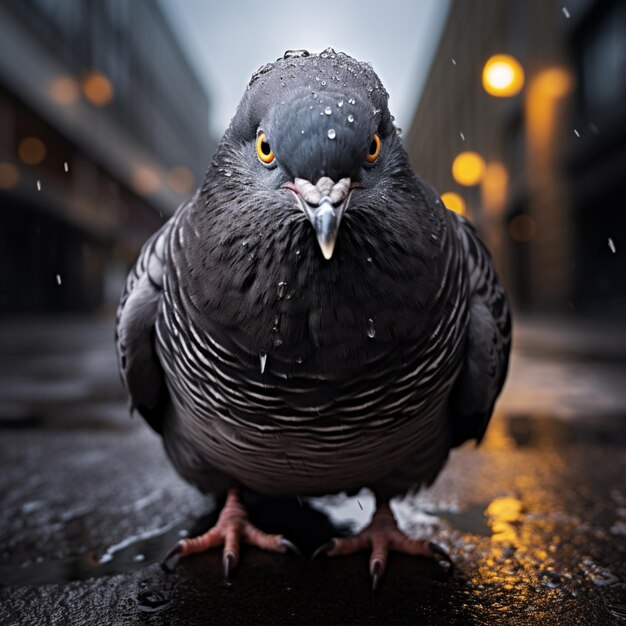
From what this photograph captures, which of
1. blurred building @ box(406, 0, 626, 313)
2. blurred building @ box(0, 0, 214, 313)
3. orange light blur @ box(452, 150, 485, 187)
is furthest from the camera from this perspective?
blurred building @ box(0, 0, 214, 313)

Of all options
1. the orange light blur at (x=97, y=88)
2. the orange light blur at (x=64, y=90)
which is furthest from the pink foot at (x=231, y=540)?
the orange light blur at (x=97, y=88)

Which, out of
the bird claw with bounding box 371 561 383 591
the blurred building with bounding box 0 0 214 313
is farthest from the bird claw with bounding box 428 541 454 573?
the blurred building with bounding box 0 0 214 313

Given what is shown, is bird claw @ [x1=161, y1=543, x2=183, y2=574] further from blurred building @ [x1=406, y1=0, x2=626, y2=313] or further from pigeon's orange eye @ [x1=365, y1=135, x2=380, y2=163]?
blurred building @ [x1=406, y1=0, x2=626, y2=313]

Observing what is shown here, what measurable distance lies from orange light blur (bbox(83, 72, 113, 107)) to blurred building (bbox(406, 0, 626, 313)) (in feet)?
43.1

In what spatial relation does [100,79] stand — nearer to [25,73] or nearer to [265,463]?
[25,73]

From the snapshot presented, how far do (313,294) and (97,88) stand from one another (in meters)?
27.7

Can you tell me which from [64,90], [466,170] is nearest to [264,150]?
[466,170]

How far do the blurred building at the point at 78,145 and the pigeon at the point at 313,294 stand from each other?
20504 millimetres

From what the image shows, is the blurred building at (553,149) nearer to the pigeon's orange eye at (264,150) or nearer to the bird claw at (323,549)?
the bird claw at (323,549)

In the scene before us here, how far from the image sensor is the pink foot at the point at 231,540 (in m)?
2.36

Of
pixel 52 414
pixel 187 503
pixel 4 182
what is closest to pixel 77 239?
pixel 4 182

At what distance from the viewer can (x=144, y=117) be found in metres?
38.3

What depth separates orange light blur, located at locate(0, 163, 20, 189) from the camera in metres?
20.7

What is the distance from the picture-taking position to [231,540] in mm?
2434
